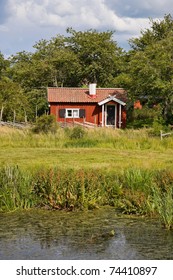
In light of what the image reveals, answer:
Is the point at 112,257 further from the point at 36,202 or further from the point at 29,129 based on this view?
the point at 29,129

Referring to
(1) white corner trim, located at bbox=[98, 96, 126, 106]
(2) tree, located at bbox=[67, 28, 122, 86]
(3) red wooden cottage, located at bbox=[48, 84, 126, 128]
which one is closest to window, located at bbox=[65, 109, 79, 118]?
(3) red wooden cottage, located at bbox=[48, 84, 126, 128]

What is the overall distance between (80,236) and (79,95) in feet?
105

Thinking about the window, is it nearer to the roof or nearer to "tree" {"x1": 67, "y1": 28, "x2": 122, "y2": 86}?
the roof

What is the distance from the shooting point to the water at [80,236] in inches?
361

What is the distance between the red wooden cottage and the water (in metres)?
28.8

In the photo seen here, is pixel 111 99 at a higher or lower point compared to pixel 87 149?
higher

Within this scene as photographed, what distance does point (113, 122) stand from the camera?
41.4m

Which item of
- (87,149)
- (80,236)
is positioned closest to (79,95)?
(87,149)

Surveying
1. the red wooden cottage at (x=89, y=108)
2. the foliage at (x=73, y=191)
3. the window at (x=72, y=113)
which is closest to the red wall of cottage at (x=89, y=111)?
the red wooden cottage at (x=89, y=108)

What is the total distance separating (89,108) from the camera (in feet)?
136

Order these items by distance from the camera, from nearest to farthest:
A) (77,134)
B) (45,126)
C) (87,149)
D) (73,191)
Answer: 1. (73,191)
2. (87,149)
3. (77,134)
4. (45,126)

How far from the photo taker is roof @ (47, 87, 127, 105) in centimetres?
4091

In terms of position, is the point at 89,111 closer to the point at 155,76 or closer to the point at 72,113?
the point at 72,113

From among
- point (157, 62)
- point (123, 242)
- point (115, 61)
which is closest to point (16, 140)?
point (157, 62)
